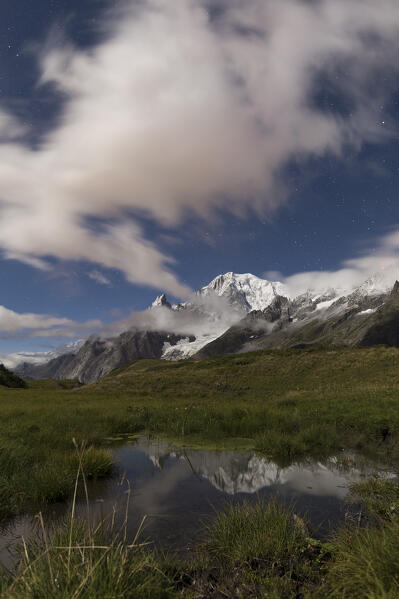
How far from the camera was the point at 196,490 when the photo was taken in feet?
39.7

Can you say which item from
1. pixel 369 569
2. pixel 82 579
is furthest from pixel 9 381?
pixel 369 569

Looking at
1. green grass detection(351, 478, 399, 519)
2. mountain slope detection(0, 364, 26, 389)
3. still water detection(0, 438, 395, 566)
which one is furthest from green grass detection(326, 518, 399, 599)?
mountain slope detection(0, 364, 26, 389)

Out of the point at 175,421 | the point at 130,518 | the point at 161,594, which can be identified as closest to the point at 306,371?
the point at 175,421

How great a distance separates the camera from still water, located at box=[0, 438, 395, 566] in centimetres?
895

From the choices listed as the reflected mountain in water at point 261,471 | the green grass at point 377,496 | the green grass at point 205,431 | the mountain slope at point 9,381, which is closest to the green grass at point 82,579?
the green grass at point 205,431

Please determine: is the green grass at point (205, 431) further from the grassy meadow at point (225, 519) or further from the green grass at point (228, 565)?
the green grass at point (228, 565)

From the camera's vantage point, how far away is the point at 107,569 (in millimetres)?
5004

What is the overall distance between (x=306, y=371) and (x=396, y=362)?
1228 centimetres

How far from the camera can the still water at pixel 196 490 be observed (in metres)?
8.95

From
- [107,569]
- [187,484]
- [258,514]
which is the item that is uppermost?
[107,569]

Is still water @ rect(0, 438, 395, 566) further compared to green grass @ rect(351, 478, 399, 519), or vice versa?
green grass @ rect(351, 478, 399, 519)

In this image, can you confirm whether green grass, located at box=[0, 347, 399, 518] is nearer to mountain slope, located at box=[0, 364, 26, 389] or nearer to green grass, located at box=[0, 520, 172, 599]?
green grass, located at box=[0, 520, 172, 599]

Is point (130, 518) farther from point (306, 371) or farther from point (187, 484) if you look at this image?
point (306, 371)

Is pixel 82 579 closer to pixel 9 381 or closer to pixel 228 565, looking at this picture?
pixel 228 565
